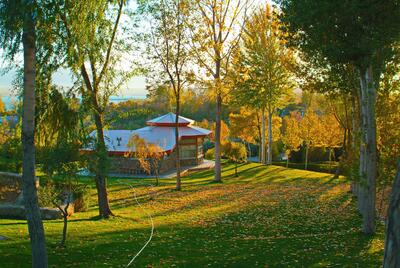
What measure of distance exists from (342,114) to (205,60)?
9881mm

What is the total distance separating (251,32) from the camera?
3359 cm

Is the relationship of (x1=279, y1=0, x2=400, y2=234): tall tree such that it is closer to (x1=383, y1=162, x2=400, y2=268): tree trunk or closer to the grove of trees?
the grove of trees

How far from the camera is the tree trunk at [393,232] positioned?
3.68 meters

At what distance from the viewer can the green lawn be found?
853 centimetres

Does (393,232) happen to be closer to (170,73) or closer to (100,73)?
(100,73)

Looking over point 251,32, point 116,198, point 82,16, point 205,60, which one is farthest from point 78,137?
point 251,32

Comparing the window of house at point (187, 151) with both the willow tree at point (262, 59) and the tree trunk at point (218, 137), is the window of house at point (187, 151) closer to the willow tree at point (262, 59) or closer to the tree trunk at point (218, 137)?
the willow tree at point (262, 59)

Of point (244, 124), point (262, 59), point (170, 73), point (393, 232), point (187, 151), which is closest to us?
point (393, 232)

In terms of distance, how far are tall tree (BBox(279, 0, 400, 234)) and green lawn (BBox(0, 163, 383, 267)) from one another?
2.11m

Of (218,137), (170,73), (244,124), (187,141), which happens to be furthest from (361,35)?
(244,124)

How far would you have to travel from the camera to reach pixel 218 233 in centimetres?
1191

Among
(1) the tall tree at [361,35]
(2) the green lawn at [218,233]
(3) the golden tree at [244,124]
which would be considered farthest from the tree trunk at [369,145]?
(3) the golden tree at [244,124]

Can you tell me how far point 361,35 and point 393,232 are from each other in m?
7.35

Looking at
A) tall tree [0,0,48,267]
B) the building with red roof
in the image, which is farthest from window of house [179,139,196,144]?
tall tree [0,0,48,267]
